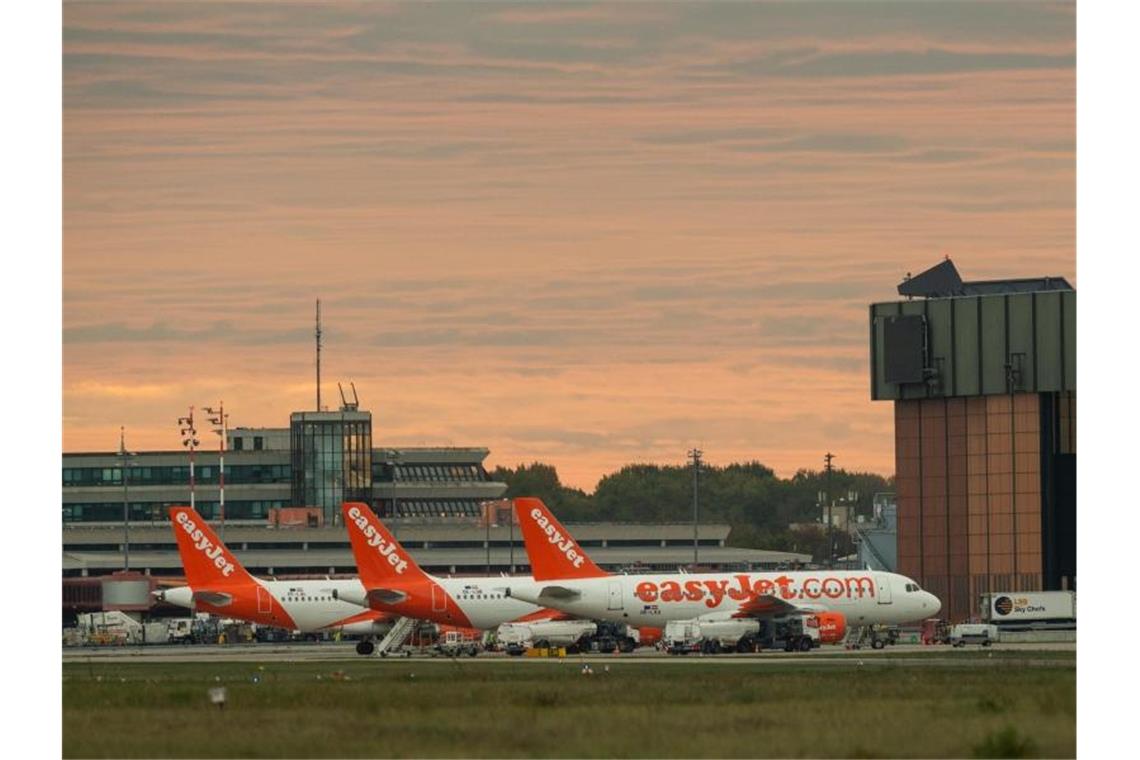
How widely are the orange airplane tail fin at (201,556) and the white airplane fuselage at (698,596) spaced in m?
15.8

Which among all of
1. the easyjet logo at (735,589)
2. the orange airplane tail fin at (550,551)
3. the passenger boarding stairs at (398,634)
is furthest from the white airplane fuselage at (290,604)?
the easyjet logo at (735,589)

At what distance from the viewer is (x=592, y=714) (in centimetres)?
5534

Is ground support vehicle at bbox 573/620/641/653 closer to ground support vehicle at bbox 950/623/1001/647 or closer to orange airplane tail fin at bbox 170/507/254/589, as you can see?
ground support vehicle at bbox 950/623/1001/647

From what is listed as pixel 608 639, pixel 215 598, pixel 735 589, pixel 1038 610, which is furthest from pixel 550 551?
pixel 1038 610

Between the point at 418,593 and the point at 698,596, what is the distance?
14.4 metres

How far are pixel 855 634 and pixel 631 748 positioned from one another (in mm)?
80340

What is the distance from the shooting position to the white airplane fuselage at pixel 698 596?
112 meters

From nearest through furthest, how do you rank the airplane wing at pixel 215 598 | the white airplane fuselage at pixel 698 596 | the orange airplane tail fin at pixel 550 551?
the white airplane fuselage at pixel 698 596 → the orange airplane tail fin at pixel 550 551 → the airplane wing at pixel 215 598

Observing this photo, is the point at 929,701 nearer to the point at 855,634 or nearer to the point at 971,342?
the point at 855,634

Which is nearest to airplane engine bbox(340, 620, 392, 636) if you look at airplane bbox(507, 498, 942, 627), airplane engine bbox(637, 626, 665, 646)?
airplane bbox(507, 498, 942, 627)

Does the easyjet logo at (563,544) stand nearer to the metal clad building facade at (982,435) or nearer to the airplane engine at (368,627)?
the airplane engine at (368,627)

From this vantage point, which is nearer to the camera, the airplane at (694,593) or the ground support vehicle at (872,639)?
the airplane at (694,593)

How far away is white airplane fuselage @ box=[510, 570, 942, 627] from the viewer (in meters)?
112
